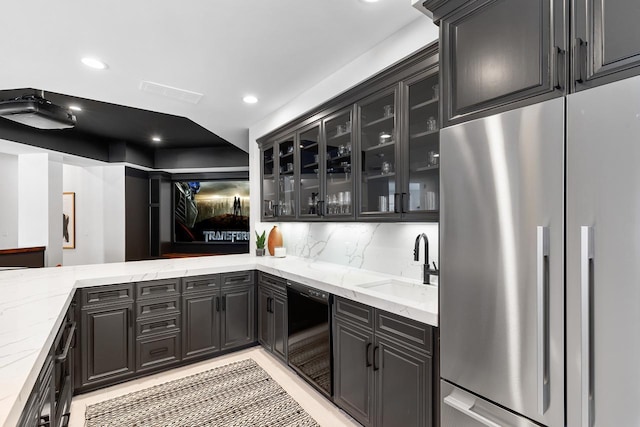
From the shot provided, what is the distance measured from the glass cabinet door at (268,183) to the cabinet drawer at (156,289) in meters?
1.35

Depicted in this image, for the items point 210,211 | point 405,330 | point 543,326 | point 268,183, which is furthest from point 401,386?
Answer: point 210,211

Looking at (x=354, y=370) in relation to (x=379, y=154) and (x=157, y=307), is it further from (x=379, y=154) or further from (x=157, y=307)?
(x=157, y=307)

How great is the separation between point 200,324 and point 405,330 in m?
2.22

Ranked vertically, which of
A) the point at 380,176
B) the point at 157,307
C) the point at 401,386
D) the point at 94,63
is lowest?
the point at 401,386

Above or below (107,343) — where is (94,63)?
above

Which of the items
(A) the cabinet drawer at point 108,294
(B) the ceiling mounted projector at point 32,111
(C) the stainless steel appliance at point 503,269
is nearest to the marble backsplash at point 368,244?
→ (C) the stainless steel appliance at point 503,269

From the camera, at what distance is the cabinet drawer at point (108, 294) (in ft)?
8.94

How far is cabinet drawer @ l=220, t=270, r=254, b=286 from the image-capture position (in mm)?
3432

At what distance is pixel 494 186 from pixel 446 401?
94cm

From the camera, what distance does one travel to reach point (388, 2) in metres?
2.00

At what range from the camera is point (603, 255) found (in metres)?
1.02

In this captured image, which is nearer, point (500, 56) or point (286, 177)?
point (500, 56)

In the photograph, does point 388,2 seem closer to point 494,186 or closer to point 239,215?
point 494,186

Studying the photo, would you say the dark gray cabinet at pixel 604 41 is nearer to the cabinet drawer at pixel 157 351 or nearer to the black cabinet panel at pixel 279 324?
the black cabinet panel at pixel 279 324
